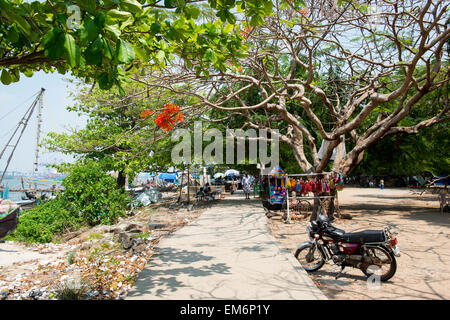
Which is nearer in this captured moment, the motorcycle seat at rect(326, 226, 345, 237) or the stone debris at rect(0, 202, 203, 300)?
the stone debris at rect(0, 202, 203, 300)

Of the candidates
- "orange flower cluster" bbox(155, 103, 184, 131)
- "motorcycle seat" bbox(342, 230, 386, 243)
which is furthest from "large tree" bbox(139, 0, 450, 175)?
"motorcycle seat" bbox(342, 230, 386, 243)

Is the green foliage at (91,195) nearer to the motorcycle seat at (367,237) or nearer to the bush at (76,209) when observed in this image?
the bush at (76,209)

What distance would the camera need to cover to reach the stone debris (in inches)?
183

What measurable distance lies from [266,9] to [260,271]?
3856 mm

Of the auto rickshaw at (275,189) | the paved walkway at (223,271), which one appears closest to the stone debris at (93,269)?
the paved walkway at (223,271)

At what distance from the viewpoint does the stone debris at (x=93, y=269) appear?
183 inches

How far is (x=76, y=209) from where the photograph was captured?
38.6ft

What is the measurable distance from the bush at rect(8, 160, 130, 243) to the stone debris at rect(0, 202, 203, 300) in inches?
50.6

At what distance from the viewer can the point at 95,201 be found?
12.3 meters

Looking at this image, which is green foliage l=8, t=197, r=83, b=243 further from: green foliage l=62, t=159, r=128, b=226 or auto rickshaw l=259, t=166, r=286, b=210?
auto rickshaw l=259, t=166, r=286, b=210

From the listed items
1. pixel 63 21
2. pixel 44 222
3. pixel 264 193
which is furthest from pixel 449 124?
pixel 44 222

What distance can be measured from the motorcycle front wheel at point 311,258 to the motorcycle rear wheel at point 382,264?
77cm

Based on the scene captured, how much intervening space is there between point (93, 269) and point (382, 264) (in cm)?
524

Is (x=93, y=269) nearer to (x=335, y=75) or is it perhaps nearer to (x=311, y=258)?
(x=311, y=258)
